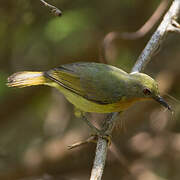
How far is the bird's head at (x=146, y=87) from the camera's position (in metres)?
4.28

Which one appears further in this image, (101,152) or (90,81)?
(90,81)

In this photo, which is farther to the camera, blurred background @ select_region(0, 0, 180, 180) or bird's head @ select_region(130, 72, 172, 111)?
blurred background @ select_region(0, 0, 180, 180)

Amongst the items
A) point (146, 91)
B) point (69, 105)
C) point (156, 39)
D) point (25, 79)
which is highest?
point (156, 39)

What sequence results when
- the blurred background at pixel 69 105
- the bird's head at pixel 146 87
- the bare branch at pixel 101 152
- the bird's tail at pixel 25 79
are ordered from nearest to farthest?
the bare branch at pixel 101 152 → the bird's head at pixel 146 87 → the bird's tail at pixel 25 79 → the blurred background at pixel 69 105

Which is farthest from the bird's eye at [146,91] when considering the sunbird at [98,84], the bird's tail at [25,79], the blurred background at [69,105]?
the bird's tail at [25,79]

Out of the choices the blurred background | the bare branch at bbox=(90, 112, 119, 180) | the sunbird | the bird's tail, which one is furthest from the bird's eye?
the bird's tail

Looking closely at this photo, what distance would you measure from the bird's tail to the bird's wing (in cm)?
13

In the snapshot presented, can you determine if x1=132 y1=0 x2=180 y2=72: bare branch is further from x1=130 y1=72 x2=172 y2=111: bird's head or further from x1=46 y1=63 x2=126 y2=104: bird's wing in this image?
x1=46 y1=63 x2=126 y2=104: bird's wing

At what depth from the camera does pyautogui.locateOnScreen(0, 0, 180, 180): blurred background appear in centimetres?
546

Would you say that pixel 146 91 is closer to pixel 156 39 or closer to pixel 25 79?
pixel 156 39

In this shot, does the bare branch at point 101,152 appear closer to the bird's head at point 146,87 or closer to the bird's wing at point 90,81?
the bird's wing at point 90,81

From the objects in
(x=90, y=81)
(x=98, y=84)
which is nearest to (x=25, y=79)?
(x=90, y=81)

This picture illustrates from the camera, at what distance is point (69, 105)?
6.41m

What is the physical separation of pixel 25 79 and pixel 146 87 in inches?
61.6
